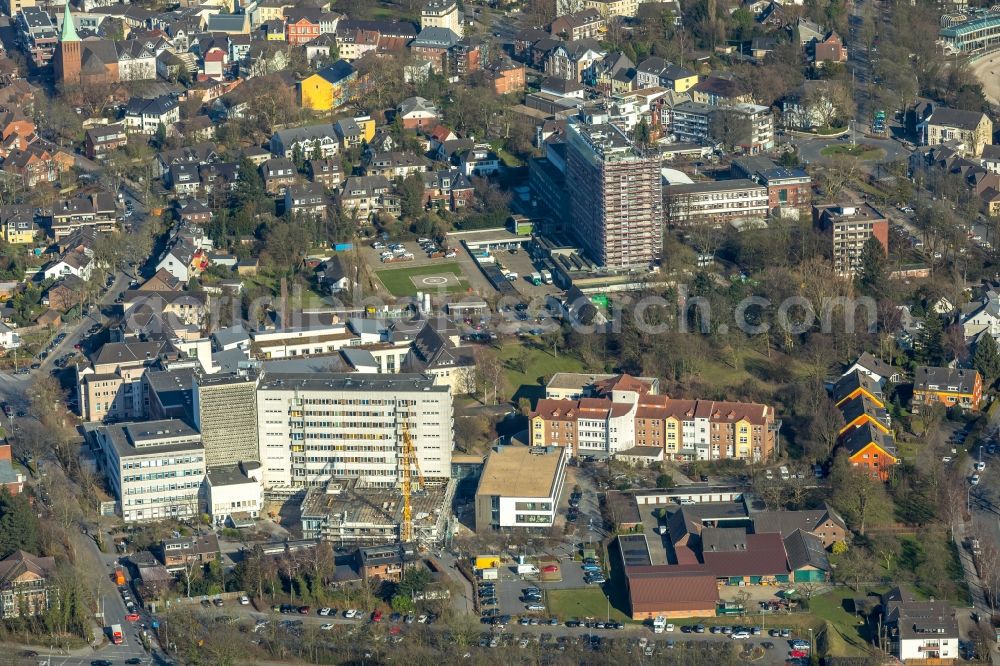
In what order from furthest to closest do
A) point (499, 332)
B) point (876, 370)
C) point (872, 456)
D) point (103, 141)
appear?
point (103, 141) → point (499, 332) → point (876, 370) → point (872, 456)

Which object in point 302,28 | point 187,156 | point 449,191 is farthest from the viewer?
point 302,28

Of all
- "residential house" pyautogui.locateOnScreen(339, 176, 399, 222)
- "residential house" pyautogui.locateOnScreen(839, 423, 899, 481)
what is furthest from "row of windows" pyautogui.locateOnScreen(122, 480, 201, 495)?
"residential house" pyautogui.locateOnScreen(339, 176, 399, 222)

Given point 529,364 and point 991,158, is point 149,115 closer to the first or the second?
point 529,364

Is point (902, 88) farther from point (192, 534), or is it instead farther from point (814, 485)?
point (192, 534)

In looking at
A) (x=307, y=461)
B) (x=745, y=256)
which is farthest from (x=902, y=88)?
(x=307, y=461)

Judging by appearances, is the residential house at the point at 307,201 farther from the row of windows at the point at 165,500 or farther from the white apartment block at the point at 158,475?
the row of windows at the point at 165,500

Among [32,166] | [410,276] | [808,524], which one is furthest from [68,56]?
[808,524]

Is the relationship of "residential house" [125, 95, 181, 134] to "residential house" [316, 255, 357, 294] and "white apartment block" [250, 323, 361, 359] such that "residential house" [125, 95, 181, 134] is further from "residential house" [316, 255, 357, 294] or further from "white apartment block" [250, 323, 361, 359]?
"white apartment block" [250, 323, 361, 359]

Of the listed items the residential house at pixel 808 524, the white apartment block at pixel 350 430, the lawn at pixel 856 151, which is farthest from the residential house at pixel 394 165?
the residential house at pixel 808 524
